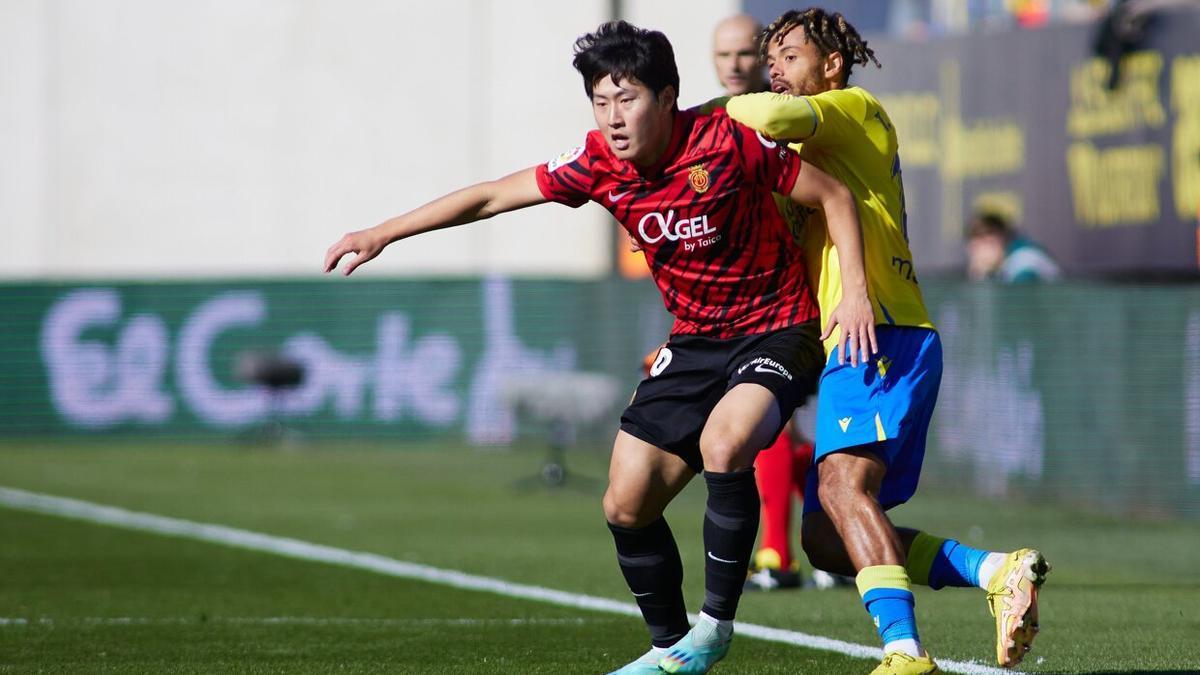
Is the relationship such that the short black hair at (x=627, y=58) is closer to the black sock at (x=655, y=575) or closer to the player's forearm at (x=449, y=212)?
the player's forearm at (x=449, y=212)

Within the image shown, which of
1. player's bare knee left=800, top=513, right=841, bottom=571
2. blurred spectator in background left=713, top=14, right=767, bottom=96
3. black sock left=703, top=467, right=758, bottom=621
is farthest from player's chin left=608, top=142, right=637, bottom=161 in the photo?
blurred spectator in background left=713, top=14, right=767, bottom=96

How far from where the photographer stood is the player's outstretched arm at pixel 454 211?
6.10m

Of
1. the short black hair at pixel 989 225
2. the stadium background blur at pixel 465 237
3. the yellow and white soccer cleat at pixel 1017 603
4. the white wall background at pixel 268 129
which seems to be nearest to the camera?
the yellow and white soccer cleat at pixel 1017 603

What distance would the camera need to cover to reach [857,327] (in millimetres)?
5645

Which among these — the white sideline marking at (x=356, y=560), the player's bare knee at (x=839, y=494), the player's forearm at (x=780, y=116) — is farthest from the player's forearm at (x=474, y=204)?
the white sideline marking at (x=356, y=560)

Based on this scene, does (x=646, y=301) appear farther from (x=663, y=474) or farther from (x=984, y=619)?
(x=663, y=474)

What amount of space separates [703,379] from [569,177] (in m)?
0.76

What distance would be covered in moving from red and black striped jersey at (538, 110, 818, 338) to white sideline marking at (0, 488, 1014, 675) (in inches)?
54.0

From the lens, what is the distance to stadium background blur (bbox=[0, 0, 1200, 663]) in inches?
545

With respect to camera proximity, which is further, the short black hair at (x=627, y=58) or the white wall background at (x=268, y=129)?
the white wall background at (x=268, y=129)

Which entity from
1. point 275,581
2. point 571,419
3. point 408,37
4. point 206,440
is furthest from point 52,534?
point 408,37

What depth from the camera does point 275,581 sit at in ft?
30.7

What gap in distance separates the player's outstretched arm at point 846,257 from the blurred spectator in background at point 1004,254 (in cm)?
861

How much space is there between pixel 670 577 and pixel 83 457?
48.5ft
